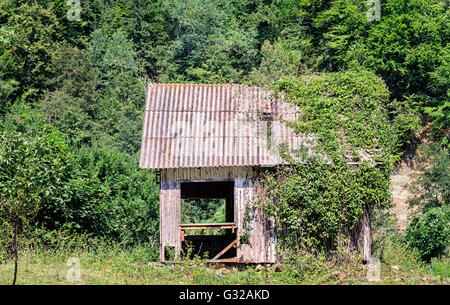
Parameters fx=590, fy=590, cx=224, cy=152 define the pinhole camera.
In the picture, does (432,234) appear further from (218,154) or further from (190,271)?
(190,271)

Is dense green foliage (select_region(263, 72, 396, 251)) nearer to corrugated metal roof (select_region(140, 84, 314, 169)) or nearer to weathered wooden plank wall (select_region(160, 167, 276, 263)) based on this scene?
weathered wooden plank wall (select_region(160, 167, 276, 263))

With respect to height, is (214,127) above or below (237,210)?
above

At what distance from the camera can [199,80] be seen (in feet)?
139

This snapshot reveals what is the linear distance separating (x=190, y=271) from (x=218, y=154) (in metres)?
3.15

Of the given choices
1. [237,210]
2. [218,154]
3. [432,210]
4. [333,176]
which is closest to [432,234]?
[432,210]

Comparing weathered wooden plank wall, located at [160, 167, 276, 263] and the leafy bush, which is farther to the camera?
the leafy bush

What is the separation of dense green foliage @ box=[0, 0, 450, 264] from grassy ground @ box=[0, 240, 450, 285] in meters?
1.10

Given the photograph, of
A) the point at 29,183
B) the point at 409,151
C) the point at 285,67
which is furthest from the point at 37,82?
the point at 29,183

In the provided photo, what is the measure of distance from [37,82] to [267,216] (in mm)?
31326

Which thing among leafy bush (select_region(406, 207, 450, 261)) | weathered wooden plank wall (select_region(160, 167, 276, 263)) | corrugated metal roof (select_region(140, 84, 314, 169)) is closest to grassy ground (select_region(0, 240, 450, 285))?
weathered wooden plank wall (select_region(160, 167, 276, 263))

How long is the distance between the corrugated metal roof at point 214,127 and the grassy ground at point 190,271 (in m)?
2.61

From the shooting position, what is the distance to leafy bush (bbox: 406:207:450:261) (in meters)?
19.7

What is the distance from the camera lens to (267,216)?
15.6m

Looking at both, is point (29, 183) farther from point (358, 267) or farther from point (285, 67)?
point (285, 67)
